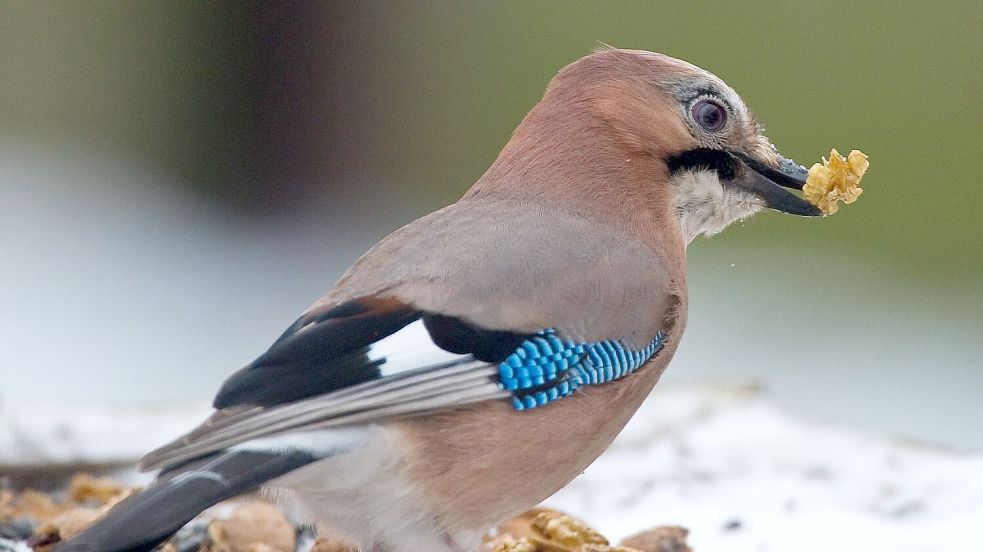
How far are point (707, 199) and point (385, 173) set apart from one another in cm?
616

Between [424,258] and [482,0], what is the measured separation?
6631mm

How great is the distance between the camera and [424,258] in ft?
8.12

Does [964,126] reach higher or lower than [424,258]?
higher

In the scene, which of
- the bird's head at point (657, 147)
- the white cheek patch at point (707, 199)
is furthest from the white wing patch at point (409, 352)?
the white cheek patch at point (707, 199)

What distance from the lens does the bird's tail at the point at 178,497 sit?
200 centimetres

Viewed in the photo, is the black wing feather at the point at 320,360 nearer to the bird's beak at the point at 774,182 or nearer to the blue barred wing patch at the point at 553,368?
the blue barred wing patch at the point at 553,368

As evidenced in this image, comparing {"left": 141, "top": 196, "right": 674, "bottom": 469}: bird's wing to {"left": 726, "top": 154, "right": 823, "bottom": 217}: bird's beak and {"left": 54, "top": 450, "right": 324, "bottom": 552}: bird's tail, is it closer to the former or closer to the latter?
{"left": 54, "top": 450, "right": 324, "bottom": 552}: bird's tail

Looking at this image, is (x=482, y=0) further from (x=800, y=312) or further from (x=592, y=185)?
(x=592, y=185)

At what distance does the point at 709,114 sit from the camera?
9.30 feet

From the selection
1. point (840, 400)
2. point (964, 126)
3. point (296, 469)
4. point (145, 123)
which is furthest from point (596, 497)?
point (145, 123)

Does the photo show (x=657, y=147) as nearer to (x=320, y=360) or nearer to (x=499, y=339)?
(x=499, y=339)

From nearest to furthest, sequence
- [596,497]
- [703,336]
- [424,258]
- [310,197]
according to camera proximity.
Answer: [424,258]
[596,497]
[703,336]
[310,197]

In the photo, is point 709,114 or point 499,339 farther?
point 709,114

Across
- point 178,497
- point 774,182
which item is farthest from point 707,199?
point 178,497
